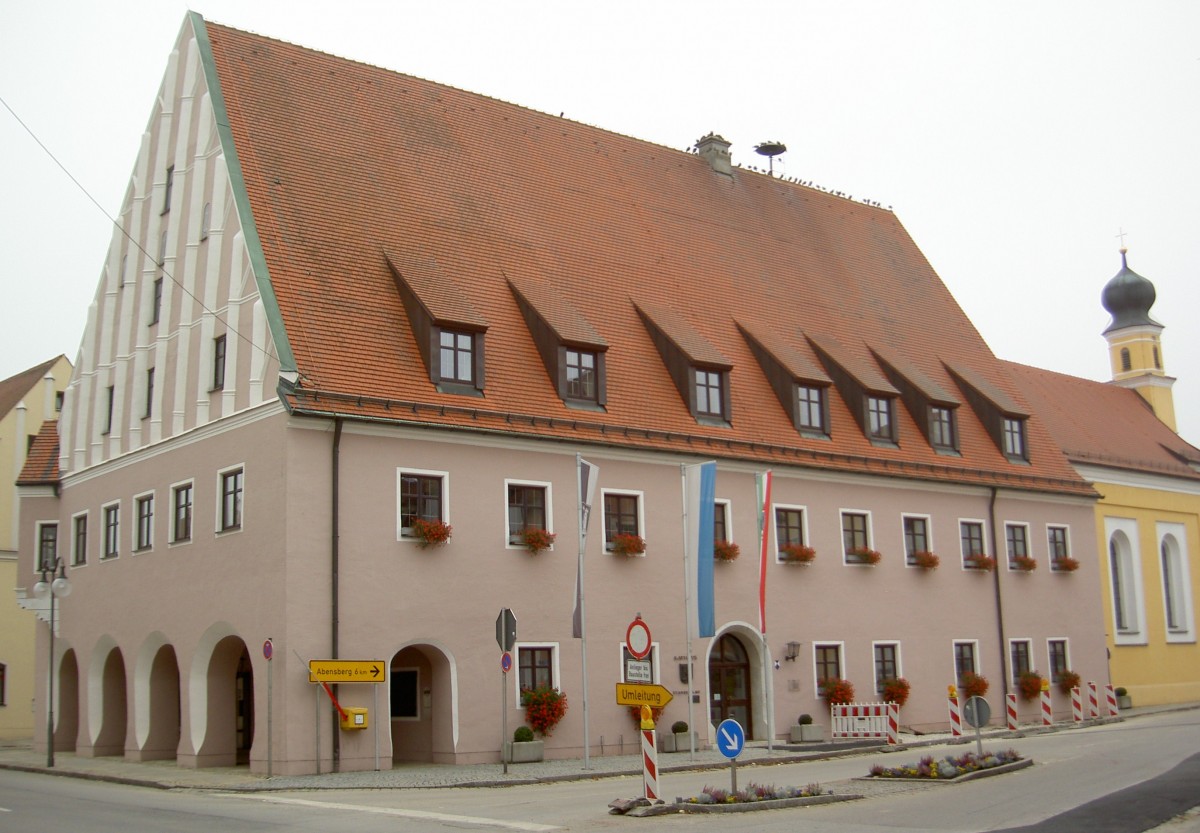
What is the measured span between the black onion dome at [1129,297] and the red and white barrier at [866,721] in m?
33.6

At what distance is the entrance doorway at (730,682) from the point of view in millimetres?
31453

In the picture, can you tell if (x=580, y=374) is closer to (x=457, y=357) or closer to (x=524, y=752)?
(x=457, y=357)

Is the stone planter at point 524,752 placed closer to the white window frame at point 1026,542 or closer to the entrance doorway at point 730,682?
the entrance doorway at point 730,682

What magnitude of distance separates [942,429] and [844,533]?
18.6 ft

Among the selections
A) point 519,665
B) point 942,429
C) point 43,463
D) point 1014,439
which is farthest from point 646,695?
point 1014,439

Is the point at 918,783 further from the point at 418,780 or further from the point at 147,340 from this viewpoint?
the point at 147,340

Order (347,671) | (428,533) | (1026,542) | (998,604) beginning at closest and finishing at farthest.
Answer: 1. (347,671)
2. (428,533)
3. (998,604)
4. (1026,542)

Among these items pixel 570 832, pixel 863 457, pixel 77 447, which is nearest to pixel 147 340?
pixel 77 447

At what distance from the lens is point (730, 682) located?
32.0 m

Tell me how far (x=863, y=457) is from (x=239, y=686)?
16485 millimetres

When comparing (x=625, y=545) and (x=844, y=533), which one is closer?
(x=625, y=545)

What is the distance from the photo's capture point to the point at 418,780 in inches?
904

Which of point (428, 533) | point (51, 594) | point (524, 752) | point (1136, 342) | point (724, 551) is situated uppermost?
point (1136, 342)

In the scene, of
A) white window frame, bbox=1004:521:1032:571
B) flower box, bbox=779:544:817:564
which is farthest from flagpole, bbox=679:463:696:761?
white window frame, bbox=1004:521:1032:571
